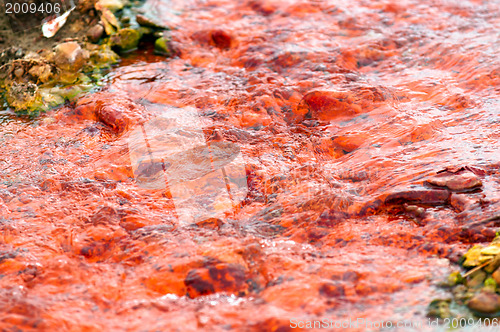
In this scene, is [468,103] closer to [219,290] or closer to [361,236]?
[361,236]

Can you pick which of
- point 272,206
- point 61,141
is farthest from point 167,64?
point 272,206

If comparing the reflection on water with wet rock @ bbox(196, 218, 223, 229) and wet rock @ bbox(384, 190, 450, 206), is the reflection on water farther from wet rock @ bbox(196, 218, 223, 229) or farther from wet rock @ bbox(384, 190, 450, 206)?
wet rock @ bbox(384, 190, 450, 206)

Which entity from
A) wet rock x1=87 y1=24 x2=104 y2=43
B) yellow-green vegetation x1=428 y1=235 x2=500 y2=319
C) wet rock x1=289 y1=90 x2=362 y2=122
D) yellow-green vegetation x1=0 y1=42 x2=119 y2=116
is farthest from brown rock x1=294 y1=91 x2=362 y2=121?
Result: wet rock x1=87 y1=24 x2=104 y2=43

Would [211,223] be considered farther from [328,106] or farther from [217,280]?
[328,106]

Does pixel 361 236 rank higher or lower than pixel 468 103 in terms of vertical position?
lower

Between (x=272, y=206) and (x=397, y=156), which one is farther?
(x=397, y=156)
